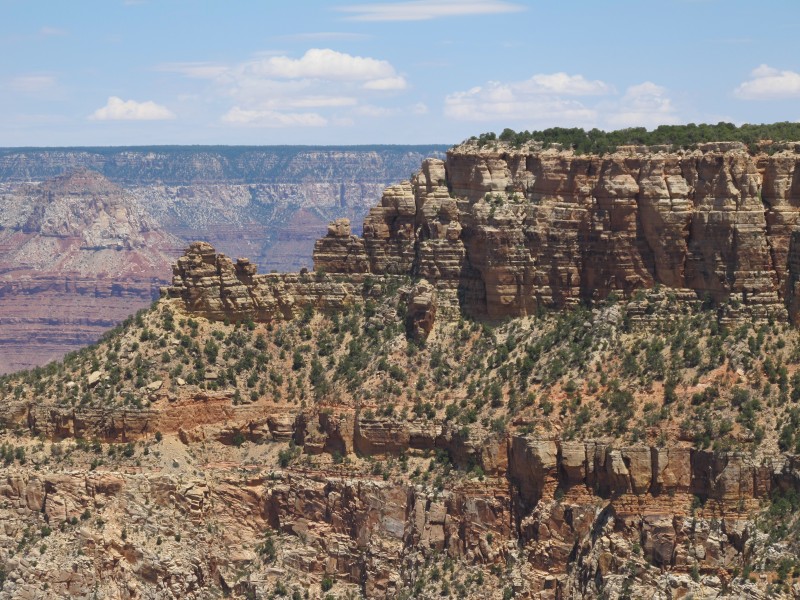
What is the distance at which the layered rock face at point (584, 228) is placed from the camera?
86375 millimetres

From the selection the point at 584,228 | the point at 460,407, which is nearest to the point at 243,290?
the point at 460,407

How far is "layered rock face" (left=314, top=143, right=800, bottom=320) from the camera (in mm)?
86375

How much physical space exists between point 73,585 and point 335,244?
859 inches

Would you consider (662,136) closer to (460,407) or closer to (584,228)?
(584,228)

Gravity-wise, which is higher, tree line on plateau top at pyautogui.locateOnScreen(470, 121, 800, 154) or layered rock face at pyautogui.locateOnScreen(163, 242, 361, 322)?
tree line on plateau top at pyautogui.locateOnScreen(470, 121, 800, 154)

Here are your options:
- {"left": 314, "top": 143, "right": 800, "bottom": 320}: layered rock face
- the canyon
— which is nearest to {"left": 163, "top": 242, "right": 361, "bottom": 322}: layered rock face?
the canyon

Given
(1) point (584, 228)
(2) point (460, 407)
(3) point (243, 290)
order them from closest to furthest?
Result: 1. (2) point (460, 407)
2. (1) point (584, 228)
3. (3) point (243, 290)

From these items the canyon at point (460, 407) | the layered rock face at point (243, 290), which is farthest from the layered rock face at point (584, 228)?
the layered rock face at point (243, 290)

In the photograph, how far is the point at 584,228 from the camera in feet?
301

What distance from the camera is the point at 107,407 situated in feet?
308

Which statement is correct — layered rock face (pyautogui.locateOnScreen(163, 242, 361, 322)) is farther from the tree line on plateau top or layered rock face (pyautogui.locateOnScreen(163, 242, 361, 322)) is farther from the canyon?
the tree line on plateau top

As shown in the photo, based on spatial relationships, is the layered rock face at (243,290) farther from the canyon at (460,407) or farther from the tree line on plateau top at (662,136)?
the tree line on plateau top at (662,136)

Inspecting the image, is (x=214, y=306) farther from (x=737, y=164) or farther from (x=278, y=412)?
(x=737, y=164)

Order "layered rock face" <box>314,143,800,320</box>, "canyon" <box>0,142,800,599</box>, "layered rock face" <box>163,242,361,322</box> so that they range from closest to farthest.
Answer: "canyon" <box>0,142,800,599</box> → "layered rock face" <box>314,143,800,320</box> → "layered rock face" <box>163,242,361,322</box>
